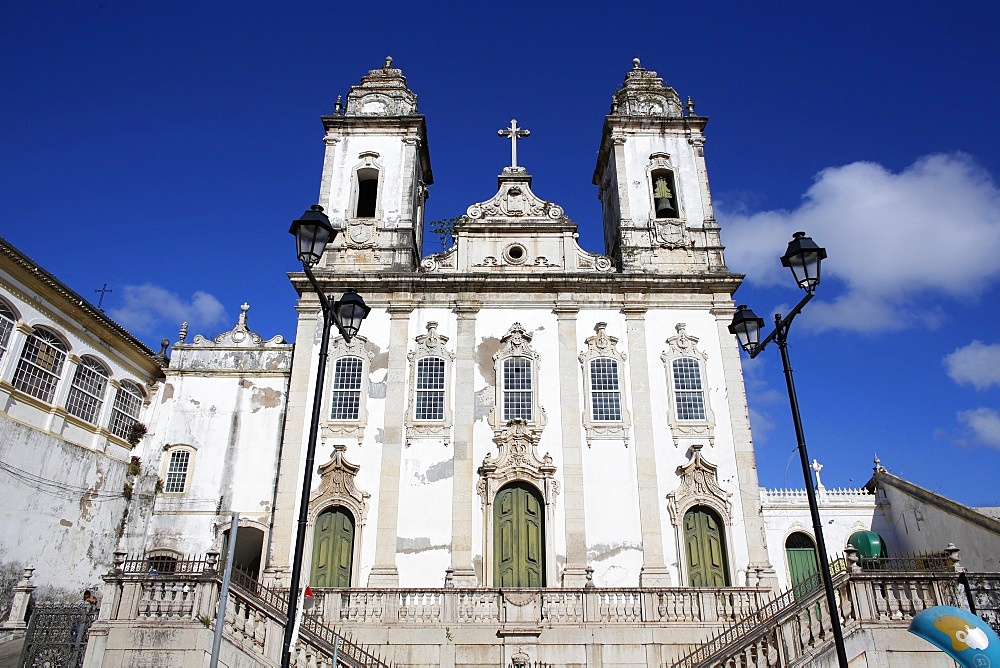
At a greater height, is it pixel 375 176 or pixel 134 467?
pixel 375 176

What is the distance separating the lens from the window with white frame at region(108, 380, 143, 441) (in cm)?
1967

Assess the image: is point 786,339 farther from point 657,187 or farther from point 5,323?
point 5,323

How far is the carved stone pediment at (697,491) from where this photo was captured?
1741 centimetres

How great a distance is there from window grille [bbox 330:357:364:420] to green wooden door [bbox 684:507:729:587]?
8.57 metres

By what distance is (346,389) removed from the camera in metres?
18.9

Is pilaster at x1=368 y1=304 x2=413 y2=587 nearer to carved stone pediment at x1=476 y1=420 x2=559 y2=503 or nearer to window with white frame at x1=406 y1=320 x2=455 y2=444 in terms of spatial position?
window with white frame at x1=406 y1=320 x2=455 y2=444

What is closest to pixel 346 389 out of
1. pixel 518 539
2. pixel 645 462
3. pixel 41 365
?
pixel 518 539

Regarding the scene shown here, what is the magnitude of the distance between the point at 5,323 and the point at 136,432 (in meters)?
4.74

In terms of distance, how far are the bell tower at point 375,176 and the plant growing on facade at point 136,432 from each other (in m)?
6.73

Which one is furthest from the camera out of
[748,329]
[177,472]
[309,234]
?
Answer: [177,472]

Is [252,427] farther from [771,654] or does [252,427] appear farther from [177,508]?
[771,654]

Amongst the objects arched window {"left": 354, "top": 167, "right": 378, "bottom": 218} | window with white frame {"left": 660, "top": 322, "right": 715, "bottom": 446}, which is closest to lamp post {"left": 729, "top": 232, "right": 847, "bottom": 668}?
window with white frame {"left": 660, "top": 322, "right": 715, "bottom": 446}

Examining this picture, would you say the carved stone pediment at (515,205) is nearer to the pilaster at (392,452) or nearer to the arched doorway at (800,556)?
the pilaster at (392,452)

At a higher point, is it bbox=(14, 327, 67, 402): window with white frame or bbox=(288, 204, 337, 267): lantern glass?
bbox=(14, 327, 67, 402): window with white frame
